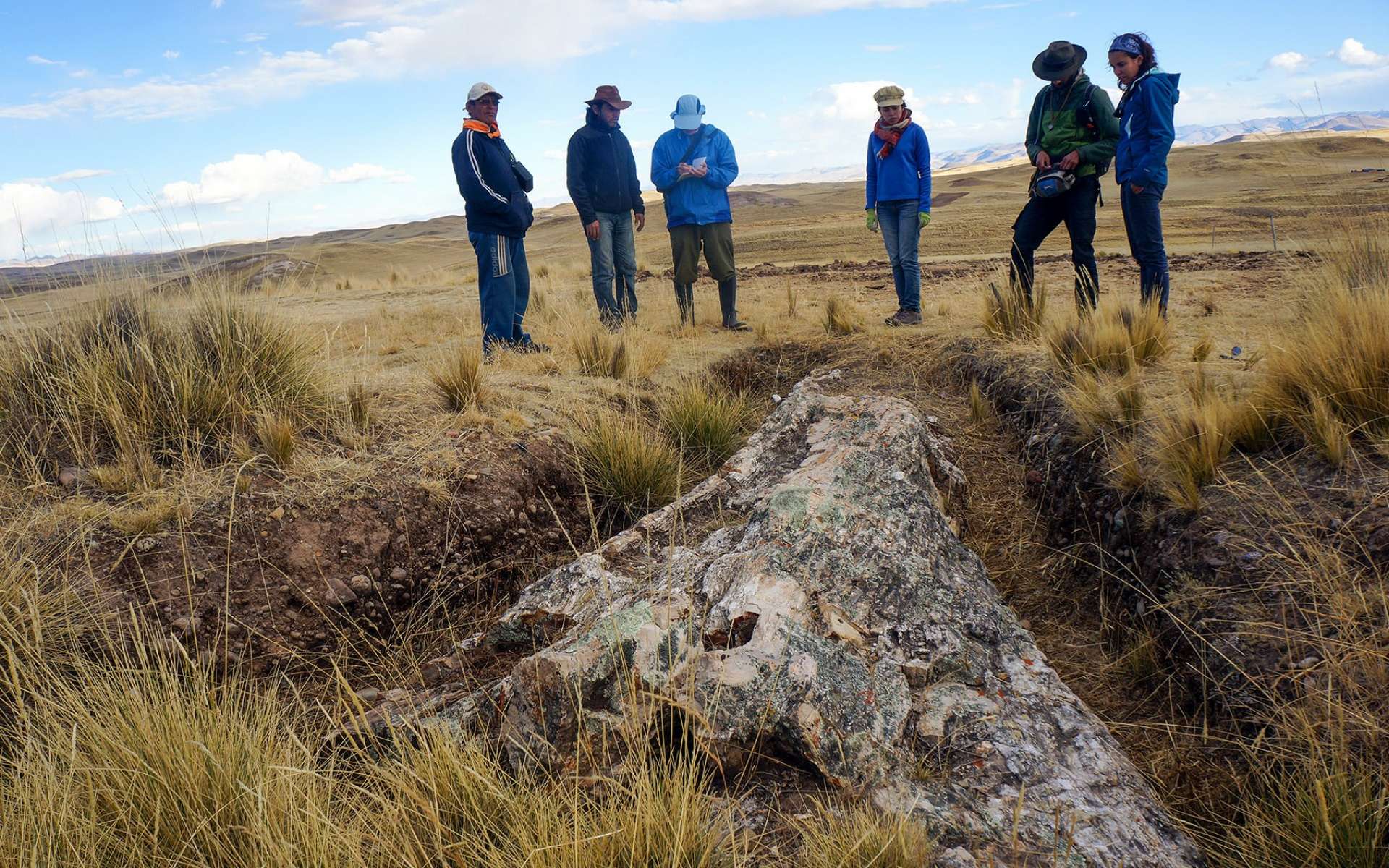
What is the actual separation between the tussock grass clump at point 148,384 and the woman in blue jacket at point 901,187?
4.77 metres

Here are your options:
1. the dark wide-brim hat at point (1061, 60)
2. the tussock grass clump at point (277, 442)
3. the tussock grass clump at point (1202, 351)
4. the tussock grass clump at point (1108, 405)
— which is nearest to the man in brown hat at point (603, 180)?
the dark wide-brim hat at point (1061, 60)

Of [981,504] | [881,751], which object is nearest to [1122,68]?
[981,504]

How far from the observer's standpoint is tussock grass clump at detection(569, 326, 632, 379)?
5.96 meters

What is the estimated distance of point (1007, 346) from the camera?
5371 millimetres

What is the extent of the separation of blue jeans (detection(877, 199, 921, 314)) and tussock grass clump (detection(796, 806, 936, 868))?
568 centimetres

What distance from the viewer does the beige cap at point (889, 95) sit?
6.61 meters

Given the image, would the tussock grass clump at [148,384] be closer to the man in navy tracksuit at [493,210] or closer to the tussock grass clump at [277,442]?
the tussock grass clump at [277,442]

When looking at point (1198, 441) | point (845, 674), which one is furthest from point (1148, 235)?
point (845, 674)

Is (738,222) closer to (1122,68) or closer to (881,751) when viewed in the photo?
(1122,68)

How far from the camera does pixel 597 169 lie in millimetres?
7395

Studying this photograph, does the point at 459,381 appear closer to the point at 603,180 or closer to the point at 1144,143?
the point at 603,180

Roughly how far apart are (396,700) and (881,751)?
1558 mm

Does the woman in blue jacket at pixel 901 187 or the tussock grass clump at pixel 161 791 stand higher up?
the woman in blue jacket at pixel 901 187

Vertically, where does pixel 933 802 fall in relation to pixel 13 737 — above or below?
below
